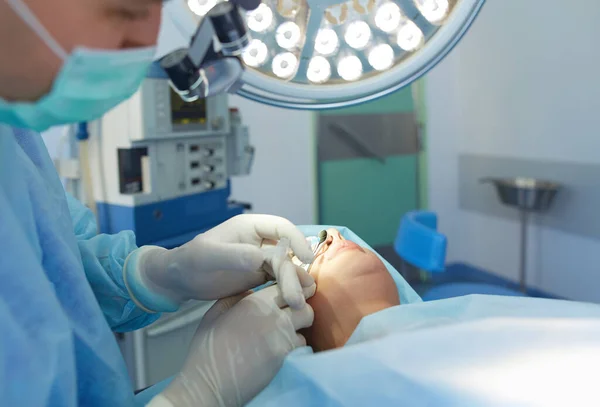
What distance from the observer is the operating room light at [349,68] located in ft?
3.35

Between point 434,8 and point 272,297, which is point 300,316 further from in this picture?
point 434,8

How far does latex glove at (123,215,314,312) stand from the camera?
2.74ft

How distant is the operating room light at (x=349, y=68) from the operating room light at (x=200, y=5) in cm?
29

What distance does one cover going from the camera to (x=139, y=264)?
94cm

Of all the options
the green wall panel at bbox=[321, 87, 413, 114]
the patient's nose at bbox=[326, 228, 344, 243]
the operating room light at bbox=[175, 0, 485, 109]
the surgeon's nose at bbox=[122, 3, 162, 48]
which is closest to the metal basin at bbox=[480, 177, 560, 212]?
the green wall panel at bbox=[321, 87, 413, 114]


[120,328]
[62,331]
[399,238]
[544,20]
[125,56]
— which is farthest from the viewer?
[544,20]

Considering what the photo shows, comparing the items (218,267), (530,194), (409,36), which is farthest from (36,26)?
(530,194)

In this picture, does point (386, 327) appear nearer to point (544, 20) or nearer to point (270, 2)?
Answer: point (270, 2)

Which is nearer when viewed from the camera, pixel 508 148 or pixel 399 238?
pixel 399 238

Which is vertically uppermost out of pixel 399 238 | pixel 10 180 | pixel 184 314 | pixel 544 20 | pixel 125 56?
pixel 544 20

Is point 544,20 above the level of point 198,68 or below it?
above

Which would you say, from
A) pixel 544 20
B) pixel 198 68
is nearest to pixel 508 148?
pixel 544 20

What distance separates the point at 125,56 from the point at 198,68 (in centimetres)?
11

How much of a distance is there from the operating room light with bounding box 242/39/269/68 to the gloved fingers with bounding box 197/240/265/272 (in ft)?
1.08
